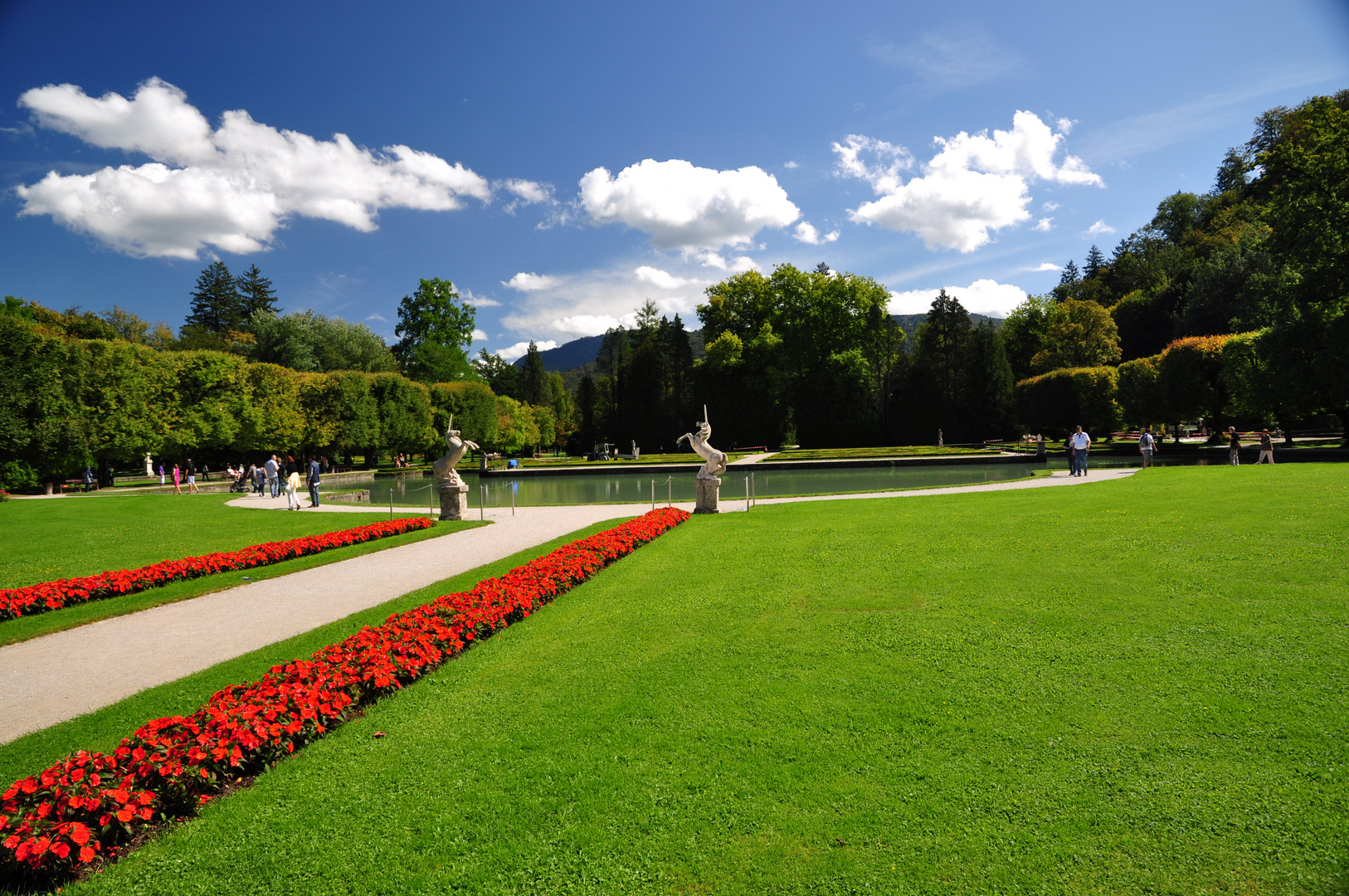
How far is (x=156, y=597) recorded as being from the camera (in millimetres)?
9234

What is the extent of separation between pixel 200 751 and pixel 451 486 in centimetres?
1396

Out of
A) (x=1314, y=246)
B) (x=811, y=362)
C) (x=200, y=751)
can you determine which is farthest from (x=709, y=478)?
(x=811, y=362)

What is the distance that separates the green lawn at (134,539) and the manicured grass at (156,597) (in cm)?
1

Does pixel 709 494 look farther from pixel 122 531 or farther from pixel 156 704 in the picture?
pixel 122 531

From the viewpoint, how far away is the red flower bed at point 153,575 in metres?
8.66

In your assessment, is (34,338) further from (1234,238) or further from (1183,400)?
(1234,238)

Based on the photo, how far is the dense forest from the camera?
2678cm

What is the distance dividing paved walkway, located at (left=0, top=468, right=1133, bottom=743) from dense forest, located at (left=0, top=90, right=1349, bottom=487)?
24.8 meters

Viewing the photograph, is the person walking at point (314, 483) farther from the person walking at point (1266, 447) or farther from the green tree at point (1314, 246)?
the green tree at point (1314, 246)

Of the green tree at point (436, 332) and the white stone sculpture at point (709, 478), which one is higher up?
the green tree at point (436, 332)

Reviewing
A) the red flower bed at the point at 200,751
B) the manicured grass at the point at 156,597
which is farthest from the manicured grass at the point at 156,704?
the manicured grass at the point at 156,597

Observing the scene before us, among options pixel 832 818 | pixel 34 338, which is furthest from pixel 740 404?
pixel 832 818

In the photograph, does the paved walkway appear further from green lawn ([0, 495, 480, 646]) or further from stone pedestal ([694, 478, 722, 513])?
stone pedestal ([694, 478, 722, 513])

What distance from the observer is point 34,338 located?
1090 inches
